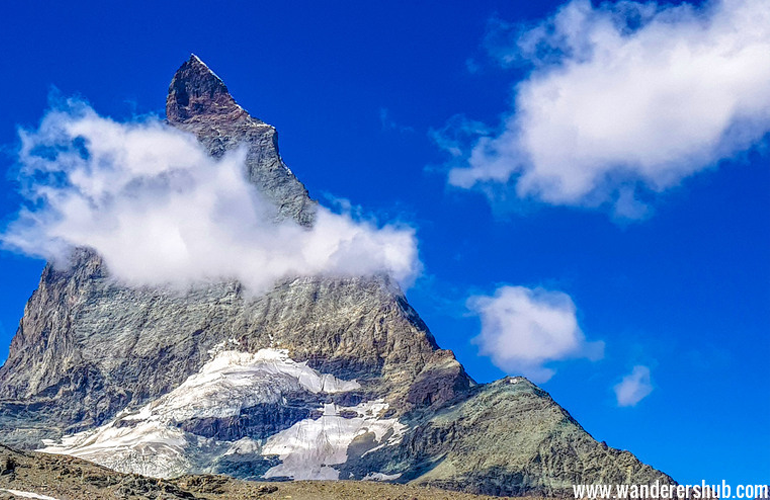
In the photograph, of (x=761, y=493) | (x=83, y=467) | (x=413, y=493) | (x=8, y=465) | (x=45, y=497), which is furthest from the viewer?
(x=413, y=493)

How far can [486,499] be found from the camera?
186m

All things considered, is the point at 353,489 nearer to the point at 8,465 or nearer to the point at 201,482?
the point at 201,482

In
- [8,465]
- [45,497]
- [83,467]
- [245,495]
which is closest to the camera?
[45,497]

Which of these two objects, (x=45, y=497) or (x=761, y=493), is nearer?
(x=45, y=497)

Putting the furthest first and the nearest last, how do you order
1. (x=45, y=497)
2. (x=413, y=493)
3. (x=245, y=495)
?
(x=413, y=493)
(x=245, y=495)
(x=45, y=497)

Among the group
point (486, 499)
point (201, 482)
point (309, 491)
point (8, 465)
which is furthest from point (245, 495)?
point (486, 499)

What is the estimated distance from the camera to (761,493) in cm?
16762

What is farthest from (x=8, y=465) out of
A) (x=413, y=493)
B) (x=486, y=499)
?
(x=486, y=499)

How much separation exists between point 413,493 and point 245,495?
40190mm

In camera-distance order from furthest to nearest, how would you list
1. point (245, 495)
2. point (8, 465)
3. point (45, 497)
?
point (245, 495)
point (8, 465)
point (45, 497)

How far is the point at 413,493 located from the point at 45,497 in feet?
270

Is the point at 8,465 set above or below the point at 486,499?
below

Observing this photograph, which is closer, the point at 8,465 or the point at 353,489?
the point at 8,465

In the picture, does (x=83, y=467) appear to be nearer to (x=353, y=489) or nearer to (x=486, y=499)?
(x=353, y=489)
